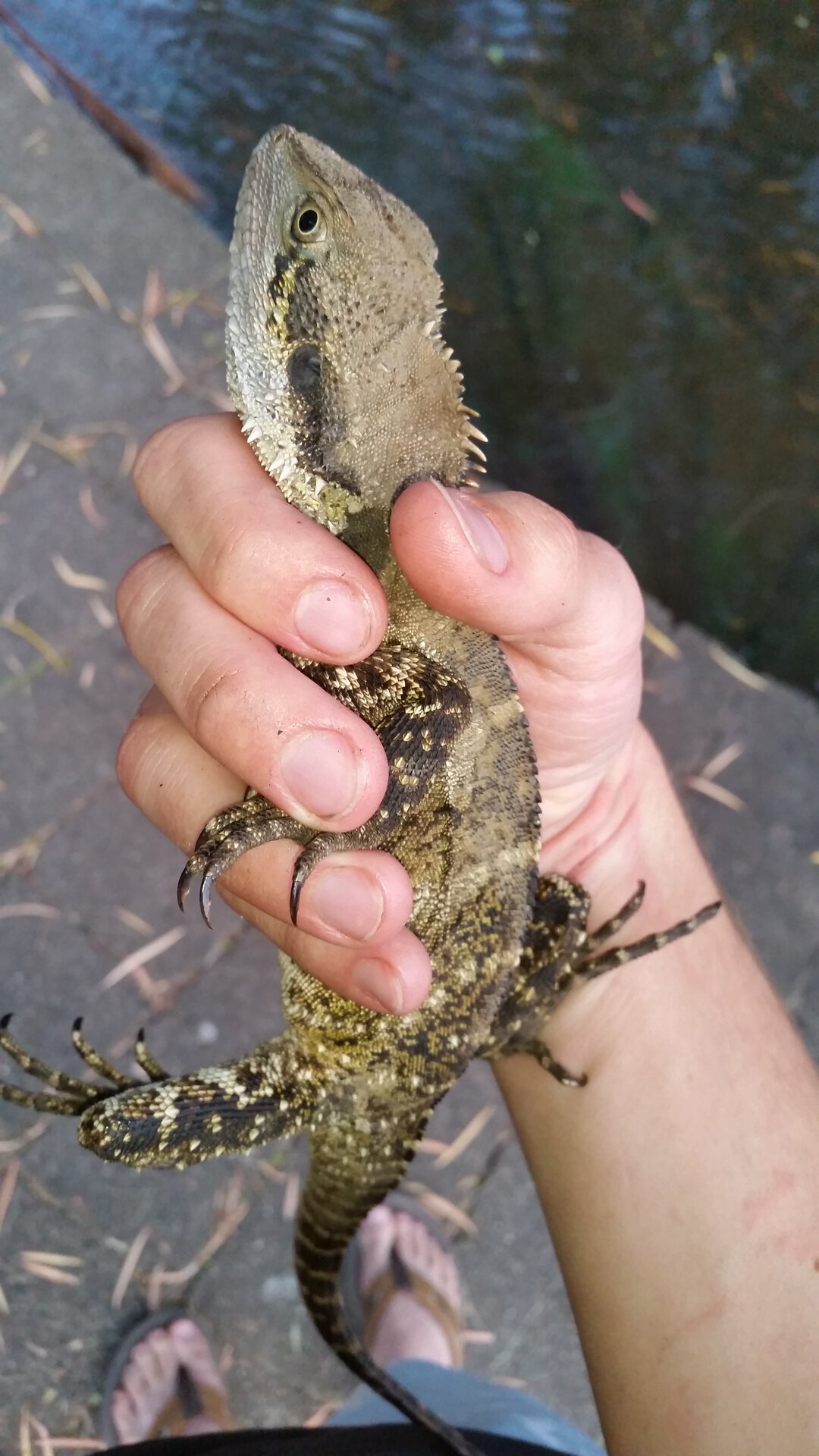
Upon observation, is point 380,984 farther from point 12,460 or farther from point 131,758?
point 12,460

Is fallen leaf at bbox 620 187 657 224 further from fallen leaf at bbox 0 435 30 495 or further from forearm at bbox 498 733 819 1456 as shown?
fallen leaf at bbox 0 435 30 495

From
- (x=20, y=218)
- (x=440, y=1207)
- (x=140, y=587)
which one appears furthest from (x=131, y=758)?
(x=20, y=218)

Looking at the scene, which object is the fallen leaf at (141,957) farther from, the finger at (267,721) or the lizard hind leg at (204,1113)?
the finger at (267,721)

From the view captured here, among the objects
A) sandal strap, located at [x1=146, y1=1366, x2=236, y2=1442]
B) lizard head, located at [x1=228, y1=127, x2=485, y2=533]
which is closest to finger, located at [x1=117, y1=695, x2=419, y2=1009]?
lizard head, located at [x1=228, y1=127, x2=485, y2=533]

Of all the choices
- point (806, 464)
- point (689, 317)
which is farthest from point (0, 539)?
point (806, 464)

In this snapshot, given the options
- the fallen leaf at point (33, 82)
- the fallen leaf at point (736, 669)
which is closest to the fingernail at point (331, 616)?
the fallen leaf at point (736, 669)

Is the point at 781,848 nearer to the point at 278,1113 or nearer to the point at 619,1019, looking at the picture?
the point at 619,1019
